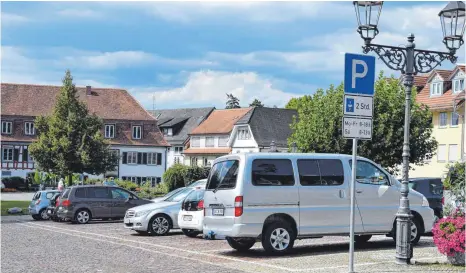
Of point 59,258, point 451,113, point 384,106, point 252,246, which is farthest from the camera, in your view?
point 451,113

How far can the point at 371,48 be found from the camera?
13297 millimetres

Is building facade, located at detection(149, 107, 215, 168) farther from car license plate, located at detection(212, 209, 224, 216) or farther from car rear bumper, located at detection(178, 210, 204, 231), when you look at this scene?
car license plate, located at detection(212, 209, 224, 216)

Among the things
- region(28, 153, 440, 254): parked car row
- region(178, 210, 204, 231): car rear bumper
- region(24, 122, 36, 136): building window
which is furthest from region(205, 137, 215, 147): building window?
region(28, 153, 440, 254): parked car row

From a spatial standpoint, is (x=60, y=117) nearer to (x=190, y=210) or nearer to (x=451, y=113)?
(x=451, y=113)

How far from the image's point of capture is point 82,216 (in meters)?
28.8

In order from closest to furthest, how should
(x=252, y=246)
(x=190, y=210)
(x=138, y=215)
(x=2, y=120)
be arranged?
(x=252, y=246) < (x=190, y=210) < (x=138, y=215) < (x=2, y=120)

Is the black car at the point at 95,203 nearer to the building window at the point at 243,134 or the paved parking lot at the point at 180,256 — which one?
the paved parking lot at the point at 180,256

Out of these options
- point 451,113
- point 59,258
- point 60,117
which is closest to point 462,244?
point 59,258

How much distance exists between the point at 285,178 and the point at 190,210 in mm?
4989

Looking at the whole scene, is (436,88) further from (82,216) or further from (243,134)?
(82,216)

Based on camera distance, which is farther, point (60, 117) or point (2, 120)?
point (2, 120)

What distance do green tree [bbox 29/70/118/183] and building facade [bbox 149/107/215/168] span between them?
37.7 metres

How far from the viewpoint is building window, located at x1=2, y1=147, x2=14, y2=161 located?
252 feet

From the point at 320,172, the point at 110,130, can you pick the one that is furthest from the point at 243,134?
the point at 320,172
